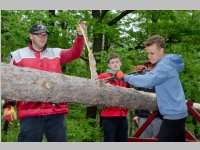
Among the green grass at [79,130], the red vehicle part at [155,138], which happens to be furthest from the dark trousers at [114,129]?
the green grass at [79,130]

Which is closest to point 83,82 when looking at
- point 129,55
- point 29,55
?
point 29,55

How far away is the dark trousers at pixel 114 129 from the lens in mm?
4984

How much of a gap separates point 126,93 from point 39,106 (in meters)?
1.19

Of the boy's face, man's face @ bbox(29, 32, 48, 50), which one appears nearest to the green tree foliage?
the boy's face

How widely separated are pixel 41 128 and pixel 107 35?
7247mm

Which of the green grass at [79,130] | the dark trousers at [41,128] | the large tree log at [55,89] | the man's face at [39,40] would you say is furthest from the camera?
the green grass at [79,130]

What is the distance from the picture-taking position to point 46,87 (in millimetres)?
3611

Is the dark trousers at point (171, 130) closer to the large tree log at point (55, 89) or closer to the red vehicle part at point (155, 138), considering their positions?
the large tree log at point (55, 89)

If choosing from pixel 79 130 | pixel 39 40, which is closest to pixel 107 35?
pixel 79 130

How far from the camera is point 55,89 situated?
3.68 meters

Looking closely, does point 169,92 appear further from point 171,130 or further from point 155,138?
point 155,138

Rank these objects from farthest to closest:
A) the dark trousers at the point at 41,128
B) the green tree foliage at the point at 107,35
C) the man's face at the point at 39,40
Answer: the green tree foliage at the point at 107,35
the man's face at the point at 39,40
the dark trousers at the point at 41,128

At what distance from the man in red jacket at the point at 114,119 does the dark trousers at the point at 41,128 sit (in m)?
1.18

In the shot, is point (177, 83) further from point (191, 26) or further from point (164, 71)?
point (191, 26)
